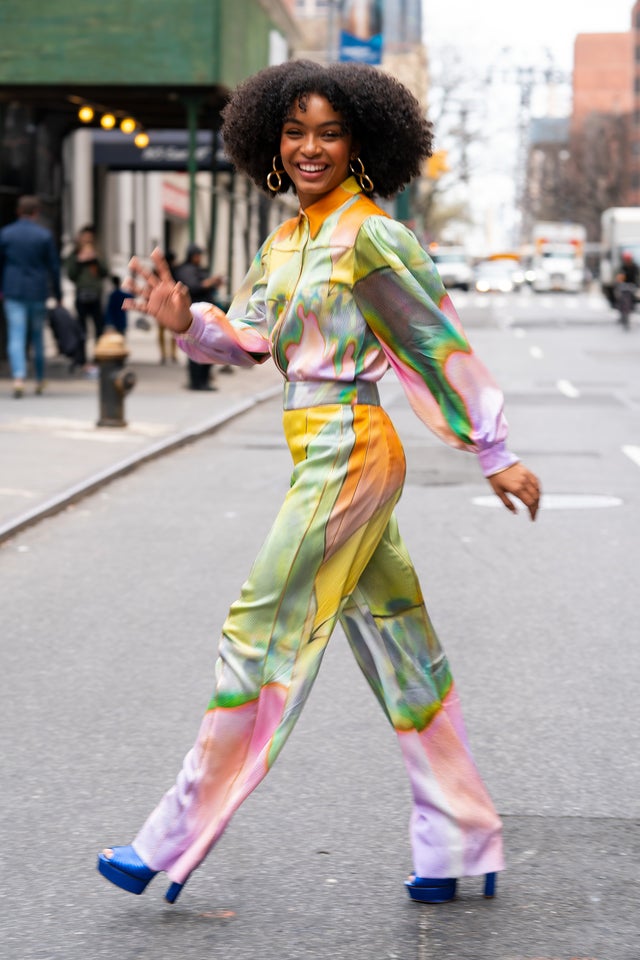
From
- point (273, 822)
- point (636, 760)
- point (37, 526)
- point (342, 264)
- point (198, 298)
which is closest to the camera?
point (342, 264)

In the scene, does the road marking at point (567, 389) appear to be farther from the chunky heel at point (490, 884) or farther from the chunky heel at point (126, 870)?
the chunky heel at point (126, 870)

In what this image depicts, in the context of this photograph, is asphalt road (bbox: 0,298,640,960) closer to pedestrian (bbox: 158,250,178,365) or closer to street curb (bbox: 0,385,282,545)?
street curb (bbox: 0,385,282,545)

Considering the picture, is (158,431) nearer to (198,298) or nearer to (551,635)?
(198,298)

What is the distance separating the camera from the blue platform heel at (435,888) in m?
3.90

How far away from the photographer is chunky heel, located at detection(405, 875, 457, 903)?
3.90 meters

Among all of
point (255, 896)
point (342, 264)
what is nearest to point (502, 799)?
point (255, 896)

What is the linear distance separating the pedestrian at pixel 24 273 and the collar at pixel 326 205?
45.1 feet

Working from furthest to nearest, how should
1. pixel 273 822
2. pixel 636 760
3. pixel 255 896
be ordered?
1. pixel 636 760
2. pixel 273 822
3. pixel 255 896

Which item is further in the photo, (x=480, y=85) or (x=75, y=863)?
(x=480, y=85)

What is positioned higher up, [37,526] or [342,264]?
[342,264]

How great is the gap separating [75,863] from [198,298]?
1607 cm

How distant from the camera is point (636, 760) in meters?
5.23

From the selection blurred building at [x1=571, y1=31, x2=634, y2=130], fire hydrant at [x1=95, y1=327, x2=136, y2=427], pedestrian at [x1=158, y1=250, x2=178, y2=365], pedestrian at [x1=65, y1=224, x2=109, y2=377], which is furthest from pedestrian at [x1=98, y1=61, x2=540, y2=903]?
blurred building at [x1=571, y1=31, x2=634, y2=130]

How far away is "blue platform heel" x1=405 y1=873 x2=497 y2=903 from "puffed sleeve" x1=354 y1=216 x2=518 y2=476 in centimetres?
96
